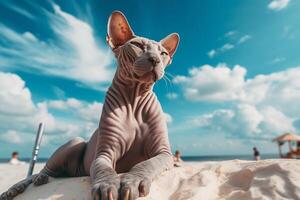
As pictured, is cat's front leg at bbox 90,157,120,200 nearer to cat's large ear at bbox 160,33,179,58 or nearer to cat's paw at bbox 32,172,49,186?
cat's paw at bbox 32,172,49,186

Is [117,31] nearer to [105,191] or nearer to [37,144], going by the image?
[105,191]

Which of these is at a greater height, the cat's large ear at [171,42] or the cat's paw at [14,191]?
the cat's large ear at [171,42]

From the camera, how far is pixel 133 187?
5.66 ft

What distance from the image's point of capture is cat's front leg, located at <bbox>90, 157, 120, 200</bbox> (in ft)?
5.42

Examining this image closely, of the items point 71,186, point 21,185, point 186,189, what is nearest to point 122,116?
point 71,186

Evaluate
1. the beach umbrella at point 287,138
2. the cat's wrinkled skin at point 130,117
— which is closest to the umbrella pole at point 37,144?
the cat's wrinkled skin at point 130,117

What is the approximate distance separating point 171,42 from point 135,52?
31.2 inches

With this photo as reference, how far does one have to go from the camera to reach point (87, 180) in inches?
93.4

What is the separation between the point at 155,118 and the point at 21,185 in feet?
4.99

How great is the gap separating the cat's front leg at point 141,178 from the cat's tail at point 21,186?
1.24 meters

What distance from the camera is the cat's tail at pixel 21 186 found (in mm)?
2559

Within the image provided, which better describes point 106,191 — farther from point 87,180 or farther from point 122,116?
point 122,116

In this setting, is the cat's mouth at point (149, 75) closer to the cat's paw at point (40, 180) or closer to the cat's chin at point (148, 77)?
the cat's chin at point (148, 77)

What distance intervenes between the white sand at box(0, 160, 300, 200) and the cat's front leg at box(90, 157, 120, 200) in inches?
6.5
